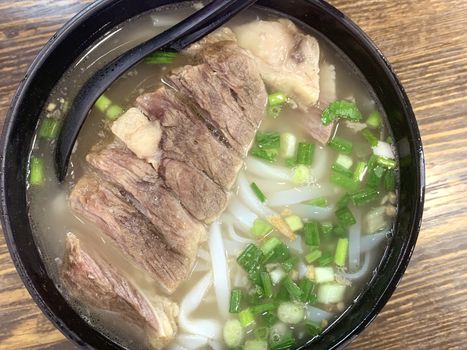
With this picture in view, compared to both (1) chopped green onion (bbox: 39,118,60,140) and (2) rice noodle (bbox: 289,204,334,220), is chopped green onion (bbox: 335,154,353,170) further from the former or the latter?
(1) chopped green onion (bbox: 39,118,60,140)

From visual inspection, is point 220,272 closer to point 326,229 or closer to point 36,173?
point 326,229

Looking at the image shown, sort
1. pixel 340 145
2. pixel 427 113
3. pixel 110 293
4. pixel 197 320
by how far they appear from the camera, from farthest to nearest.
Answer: pixel 427 113, pixel 340 145, pixel 197 320, pixel 110 293

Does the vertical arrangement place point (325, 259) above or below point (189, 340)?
above

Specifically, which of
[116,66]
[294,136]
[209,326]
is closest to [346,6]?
[294,136]

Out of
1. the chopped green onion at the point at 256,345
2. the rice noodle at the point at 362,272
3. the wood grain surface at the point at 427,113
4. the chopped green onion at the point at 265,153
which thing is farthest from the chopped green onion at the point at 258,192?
the wood grain surface at the point at 427,113

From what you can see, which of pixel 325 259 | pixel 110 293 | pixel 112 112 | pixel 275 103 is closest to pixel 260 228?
pixel 325 259

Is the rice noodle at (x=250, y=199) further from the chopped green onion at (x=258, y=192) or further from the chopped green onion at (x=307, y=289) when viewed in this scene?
the chopped green onion at (x=307, y=289)

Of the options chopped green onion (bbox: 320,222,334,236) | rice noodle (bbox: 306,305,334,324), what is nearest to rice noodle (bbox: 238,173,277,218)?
chopped green onion (bbox: 320,222,334,236)

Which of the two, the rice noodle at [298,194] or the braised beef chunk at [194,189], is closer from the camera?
the braised beef chunk at [194,189]
